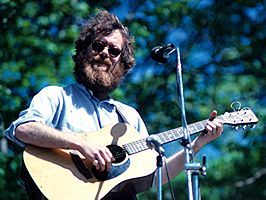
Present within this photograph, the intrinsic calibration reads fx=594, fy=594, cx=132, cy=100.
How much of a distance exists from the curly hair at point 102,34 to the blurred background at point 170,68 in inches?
115

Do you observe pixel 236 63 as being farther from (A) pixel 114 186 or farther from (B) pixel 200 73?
(A) pixel 114 186

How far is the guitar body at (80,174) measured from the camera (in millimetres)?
2609

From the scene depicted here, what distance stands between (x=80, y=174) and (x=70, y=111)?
309mm

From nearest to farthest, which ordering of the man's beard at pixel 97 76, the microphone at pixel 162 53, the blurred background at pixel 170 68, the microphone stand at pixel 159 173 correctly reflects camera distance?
the microphone stand at pixel 159 173 → the microphone at pixel 162 53 → the man's beard at pixel 97 76 → the blurred background at pixel 170 68

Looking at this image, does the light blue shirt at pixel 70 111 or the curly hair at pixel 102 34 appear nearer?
the light blue shirt at pixel 70 111

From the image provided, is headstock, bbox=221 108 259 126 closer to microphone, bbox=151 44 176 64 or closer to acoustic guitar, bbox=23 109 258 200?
acoustic guitar, bbox=23 109 258 200

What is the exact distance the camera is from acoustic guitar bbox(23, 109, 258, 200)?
2.62 metres

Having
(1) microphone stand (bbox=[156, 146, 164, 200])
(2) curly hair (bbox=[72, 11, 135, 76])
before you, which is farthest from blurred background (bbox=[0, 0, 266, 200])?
(1) microphone stand (bbox=[156, 146, 164, 200])

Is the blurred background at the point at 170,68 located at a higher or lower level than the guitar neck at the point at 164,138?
higher

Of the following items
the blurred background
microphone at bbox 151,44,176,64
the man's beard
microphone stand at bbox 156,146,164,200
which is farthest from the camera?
the blurred background

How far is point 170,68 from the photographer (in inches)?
294

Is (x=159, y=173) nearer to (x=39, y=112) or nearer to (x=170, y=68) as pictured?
(x=39, y=112)

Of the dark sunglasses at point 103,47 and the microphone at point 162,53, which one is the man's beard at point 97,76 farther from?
the microphone at point 162,53

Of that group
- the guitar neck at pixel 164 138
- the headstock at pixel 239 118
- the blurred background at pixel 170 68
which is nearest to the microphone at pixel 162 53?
the guitar neck at pixel 164 138
